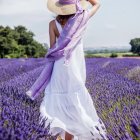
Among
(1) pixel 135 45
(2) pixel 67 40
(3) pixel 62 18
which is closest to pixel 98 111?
(2) pixel 67 40

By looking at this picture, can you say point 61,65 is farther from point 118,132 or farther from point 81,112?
point 118,132

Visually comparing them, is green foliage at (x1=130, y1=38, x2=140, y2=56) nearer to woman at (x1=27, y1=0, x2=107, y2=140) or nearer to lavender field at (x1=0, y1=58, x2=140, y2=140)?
lavender field at (x1=0, y1=58, x2=140, y2=140)

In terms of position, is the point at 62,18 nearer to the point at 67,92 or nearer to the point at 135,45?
the point at 67,92

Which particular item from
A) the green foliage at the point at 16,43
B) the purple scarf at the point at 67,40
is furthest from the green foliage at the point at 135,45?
the purple scarf at the point at 67,40

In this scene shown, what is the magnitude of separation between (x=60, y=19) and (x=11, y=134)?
200 centimetres

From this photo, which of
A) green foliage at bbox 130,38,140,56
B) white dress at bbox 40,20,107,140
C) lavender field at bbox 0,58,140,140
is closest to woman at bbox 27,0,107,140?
white dress at bbox 40,20,107,140

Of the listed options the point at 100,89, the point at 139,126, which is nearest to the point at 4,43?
the point at 100,89

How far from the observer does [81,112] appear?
4.47m

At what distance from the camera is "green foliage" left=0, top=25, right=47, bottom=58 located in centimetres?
4606

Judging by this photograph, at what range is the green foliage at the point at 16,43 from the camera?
1813 inches

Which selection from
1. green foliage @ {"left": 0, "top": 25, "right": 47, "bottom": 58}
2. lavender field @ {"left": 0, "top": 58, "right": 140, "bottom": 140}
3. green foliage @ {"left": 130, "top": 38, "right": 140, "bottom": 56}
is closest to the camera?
lavender field @ {"left": 0, "top": 58, "right": 140, "bottom": 140}

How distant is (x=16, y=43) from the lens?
166 ft

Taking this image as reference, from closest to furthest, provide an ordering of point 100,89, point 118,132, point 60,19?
point 118,132 → point 60,19 → point 100,89

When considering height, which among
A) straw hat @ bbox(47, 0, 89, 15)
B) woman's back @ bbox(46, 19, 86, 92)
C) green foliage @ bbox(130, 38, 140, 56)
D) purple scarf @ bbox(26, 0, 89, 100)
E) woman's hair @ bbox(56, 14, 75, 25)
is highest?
straw hat @ bbox(47, 0, 89, 15)
